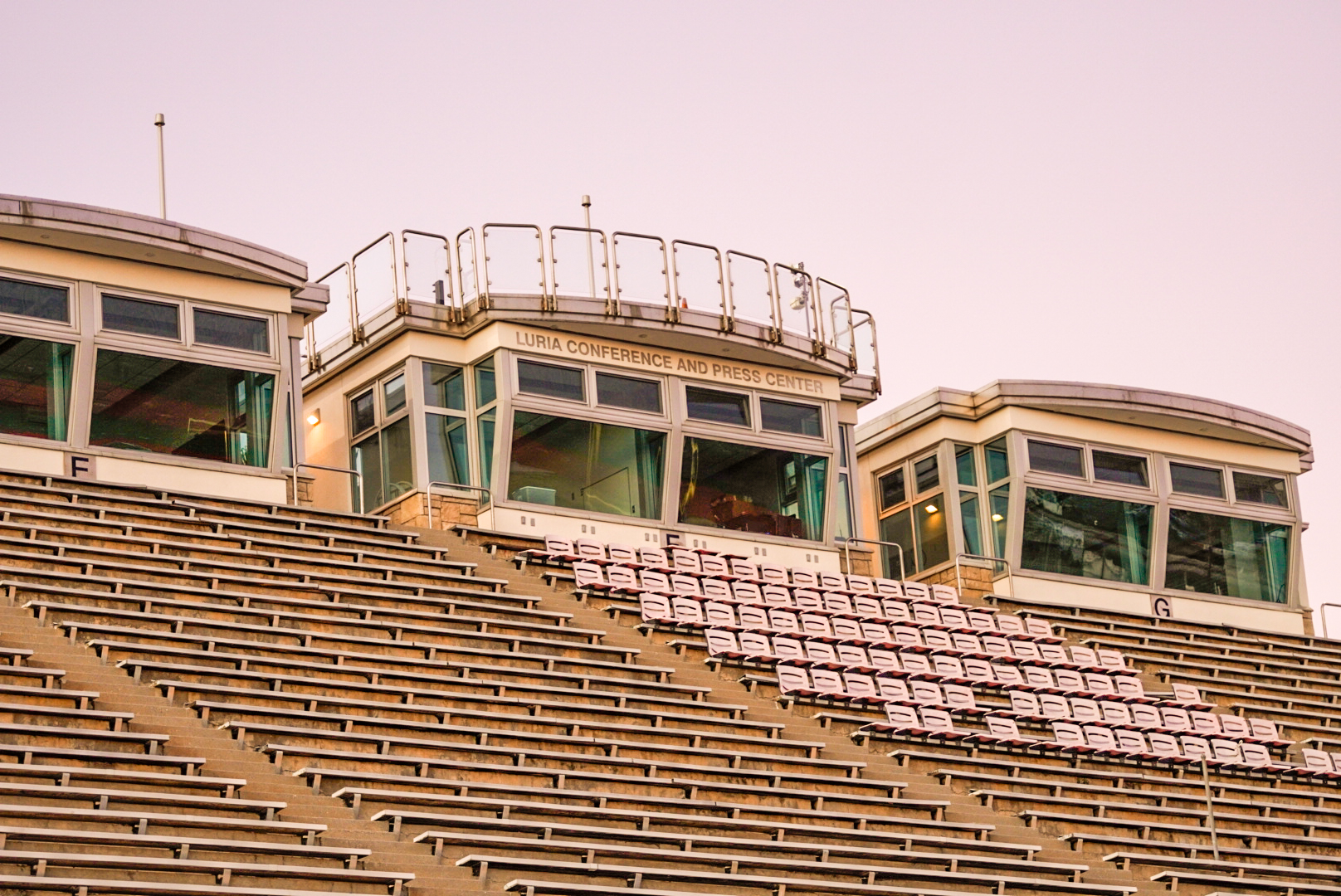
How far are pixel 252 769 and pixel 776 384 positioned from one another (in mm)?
10351

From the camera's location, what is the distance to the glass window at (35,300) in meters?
18.1

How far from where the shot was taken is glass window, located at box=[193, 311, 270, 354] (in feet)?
62.6

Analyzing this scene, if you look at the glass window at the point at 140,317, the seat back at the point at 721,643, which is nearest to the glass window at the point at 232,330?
the glass window at the point at 140,317

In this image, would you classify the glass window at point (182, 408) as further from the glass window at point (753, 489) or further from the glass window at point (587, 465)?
the glass window at point (753, 489)

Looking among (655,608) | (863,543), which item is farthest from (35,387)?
(863,543)

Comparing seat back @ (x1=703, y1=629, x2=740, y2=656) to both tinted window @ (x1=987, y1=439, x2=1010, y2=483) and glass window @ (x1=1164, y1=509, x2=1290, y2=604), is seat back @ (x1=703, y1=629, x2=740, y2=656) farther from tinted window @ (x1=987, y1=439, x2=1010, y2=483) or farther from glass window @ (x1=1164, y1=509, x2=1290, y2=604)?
glass window @ (x1=1164, y1=509, x2=1290, y2=604)

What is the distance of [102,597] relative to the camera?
15.0 metres

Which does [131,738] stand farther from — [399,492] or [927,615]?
[927,615]

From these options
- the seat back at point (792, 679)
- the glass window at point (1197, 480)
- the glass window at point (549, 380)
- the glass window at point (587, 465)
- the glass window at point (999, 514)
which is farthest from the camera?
the glass window at point (1197, 480)

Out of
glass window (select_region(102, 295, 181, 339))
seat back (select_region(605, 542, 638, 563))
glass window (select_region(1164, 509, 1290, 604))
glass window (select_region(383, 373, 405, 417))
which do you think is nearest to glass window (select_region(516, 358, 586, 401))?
glass window (select_region(383, 373, 405, 417))

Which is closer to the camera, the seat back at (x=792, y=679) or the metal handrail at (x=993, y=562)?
the seat back at (x=792, y=679)

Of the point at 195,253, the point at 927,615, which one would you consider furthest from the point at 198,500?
the point at 927,615

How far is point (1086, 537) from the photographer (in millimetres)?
24141

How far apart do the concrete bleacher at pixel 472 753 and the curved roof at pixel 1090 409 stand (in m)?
4.23
